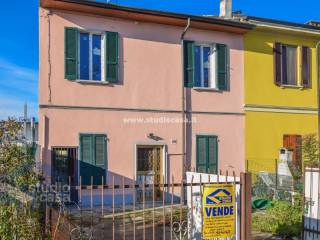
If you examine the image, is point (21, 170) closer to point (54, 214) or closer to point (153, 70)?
point (54, 214)

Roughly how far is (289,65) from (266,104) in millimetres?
1885

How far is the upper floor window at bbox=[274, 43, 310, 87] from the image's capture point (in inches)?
617

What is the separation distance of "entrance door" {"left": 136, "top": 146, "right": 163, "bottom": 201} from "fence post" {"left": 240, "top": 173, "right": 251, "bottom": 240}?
749 cm

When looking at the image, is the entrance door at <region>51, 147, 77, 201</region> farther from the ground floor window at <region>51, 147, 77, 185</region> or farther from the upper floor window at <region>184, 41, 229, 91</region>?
the upper floor window at <region>184, 41, 229, 91</region>

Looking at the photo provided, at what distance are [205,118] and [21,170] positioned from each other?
9.31 metres

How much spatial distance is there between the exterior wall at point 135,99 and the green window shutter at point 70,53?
0.47 feet

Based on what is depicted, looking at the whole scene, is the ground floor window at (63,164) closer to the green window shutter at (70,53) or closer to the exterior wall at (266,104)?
the green window shutter at (70,53)

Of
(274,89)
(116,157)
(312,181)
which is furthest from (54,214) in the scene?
(274,89)

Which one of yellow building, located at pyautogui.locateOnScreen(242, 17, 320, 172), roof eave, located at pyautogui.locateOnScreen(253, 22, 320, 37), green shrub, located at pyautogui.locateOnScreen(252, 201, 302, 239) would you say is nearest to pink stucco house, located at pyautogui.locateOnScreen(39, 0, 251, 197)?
yellow building, located at pyautogui.locateOnScreen(242, 17, 320, 172)

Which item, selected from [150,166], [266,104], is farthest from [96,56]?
[266,104]

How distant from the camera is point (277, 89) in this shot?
15.6 m

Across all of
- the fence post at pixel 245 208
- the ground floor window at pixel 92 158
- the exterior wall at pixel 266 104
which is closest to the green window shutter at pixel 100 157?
the ground floor window at pixel 92 158

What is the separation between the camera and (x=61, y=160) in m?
12.3

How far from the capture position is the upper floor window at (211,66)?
14.5m
